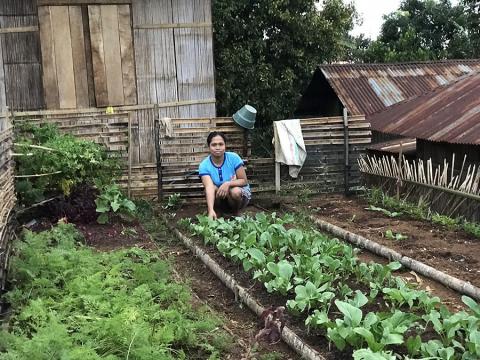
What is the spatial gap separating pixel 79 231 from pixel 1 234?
6.65ft

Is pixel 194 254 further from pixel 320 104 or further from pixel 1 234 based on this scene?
pixel 320 104

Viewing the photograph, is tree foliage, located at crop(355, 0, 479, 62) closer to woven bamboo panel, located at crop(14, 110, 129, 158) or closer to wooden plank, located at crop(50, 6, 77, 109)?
wooden plank, located at crop(50, 6, 77, 109)

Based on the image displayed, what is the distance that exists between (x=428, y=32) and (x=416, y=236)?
63.0 feet

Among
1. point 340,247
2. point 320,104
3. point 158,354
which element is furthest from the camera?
point 320,104

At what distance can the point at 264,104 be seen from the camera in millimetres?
15273

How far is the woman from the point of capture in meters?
7.18

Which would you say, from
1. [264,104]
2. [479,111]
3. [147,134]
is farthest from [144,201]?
[264,104]

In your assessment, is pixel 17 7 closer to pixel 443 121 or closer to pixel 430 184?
pixel 430 184

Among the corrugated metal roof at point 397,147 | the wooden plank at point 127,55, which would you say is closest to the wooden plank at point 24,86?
the wooden plank at point 127,55

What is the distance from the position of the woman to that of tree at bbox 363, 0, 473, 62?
16.0 m

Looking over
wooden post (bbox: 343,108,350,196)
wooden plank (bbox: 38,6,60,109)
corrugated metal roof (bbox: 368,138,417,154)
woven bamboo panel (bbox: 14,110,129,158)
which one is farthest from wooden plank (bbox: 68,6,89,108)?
corrugated metal roof (bbox: 368,138,417,154)

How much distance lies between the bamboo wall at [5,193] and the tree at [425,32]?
1774 cm

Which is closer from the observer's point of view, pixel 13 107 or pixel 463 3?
pixel 13 107

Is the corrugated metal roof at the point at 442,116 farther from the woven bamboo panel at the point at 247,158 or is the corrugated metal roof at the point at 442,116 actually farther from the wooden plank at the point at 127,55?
the wooden plank at the point at 127,55
